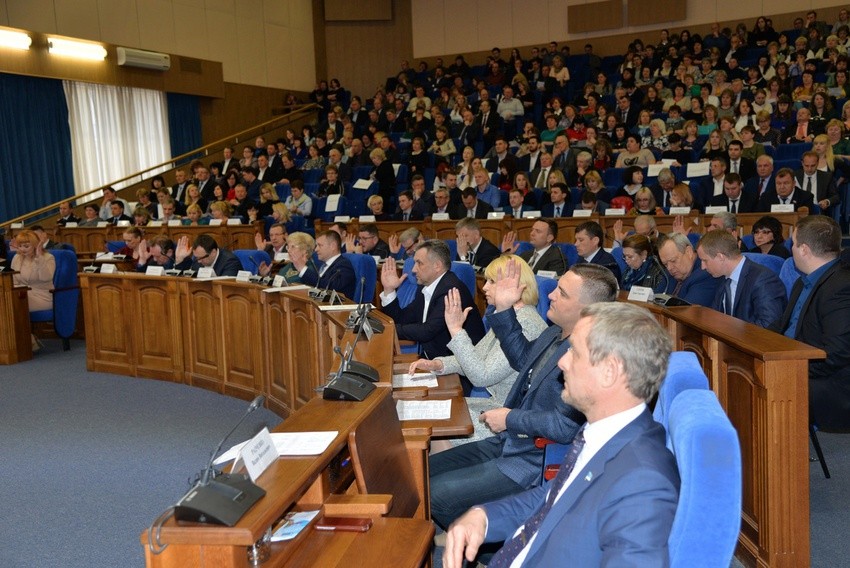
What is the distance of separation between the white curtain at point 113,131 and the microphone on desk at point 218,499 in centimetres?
1263

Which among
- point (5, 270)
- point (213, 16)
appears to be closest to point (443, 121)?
point (213, 16)

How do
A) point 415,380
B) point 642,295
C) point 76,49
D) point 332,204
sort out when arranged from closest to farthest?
point 415,380 < point 642,295 < point 332,204 < point 76,49

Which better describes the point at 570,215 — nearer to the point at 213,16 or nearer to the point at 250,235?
the point at 250,235

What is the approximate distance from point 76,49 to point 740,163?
1020 cm

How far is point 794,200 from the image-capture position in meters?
6.97

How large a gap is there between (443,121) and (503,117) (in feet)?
3.21

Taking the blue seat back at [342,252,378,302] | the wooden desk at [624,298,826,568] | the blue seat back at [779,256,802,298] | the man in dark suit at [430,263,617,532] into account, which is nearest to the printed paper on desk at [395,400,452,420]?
the man in dark suit at [430,263,617,532]

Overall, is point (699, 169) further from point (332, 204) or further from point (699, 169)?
point (332, 204)

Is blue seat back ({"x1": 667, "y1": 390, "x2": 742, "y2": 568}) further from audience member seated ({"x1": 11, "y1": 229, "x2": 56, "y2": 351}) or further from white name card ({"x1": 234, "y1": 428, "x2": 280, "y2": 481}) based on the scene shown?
audience member seated ({"x1": 11, "y1": 229, "x2": 56, "y2": 351})

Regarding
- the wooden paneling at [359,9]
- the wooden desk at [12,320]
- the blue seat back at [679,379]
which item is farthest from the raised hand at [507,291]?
the wooden paneling at [359,9]

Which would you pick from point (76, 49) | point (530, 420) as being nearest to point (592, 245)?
point (530, 420)

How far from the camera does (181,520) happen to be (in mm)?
Answer: 1400

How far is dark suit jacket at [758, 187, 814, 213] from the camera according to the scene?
689 cm

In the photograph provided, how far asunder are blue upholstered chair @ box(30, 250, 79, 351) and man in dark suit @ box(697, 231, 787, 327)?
6.33 metres
